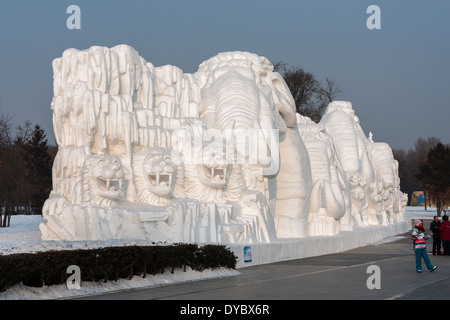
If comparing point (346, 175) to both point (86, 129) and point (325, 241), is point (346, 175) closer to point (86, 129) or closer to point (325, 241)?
point (325, 241)

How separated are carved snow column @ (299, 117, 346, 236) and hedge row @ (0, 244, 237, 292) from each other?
27.7 feet

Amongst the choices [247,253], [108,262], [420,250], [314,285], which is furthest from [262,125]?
[108,262]

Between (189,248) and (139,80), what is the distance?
6.09m

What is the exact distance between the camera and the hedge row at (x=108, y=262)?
28.2 ft

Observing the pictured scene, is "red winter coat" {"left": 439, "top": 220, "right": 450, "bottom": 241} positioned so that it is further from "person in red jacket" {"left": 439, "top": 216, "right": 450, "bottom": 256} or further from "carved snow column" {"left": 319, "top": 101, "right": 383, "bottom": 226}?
"carved snow column" {"left": 319, "top": 101, "right": 383, "bottom": 226}

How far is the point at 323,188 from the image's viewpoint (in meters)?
21.0

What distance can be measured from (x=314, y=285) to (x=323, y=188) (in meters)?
10.5

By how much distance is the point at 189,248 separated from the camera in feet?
39.1

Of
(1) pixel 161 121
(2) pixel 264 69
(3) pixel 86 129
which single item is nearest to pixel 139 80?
(1) pixel 161 121

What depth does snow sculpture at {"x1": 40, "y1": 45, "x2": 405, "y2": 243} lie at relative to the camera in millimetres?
13922

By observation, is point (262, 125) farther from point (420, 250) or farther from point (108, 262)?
point (108, 262)
